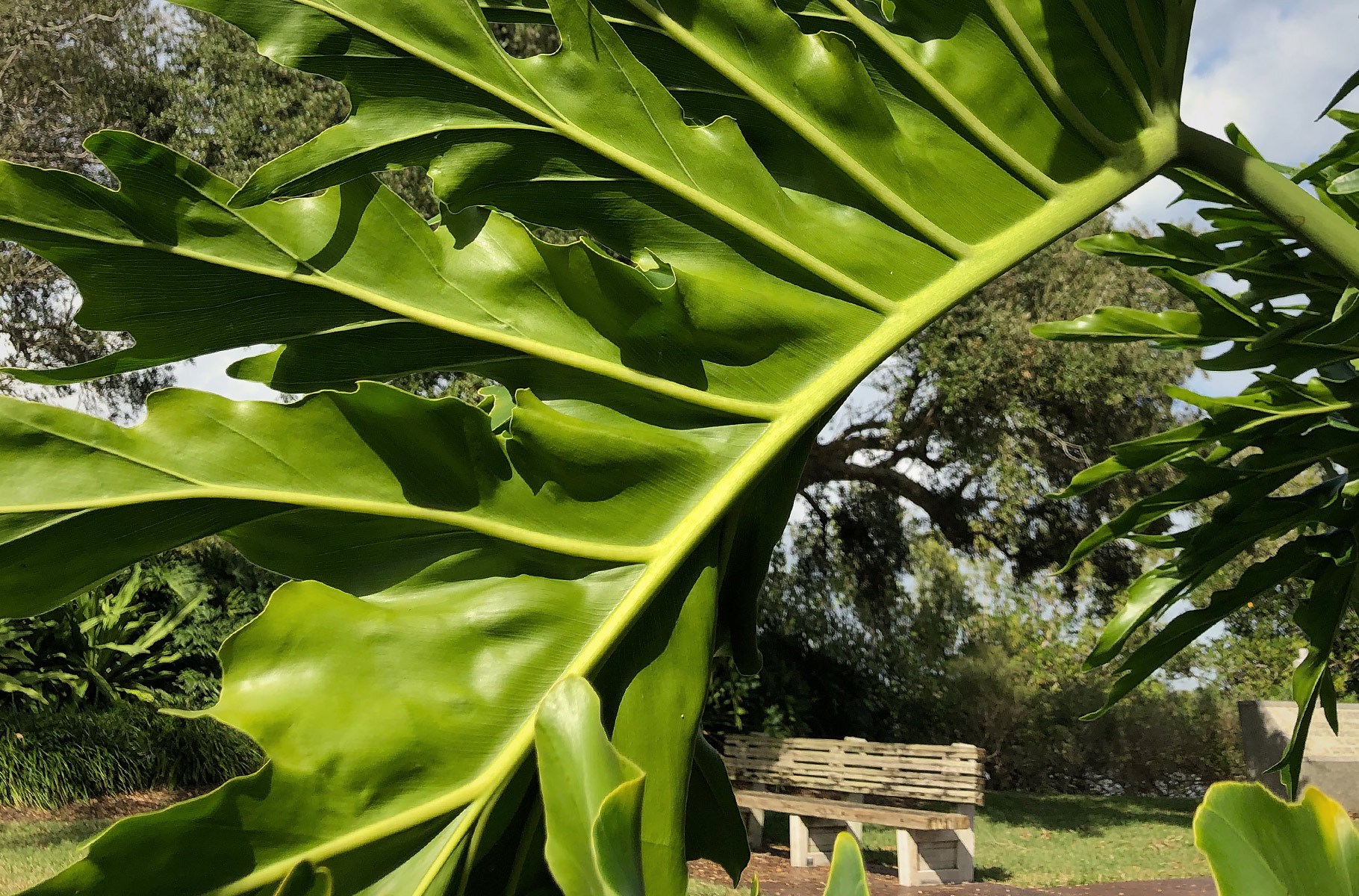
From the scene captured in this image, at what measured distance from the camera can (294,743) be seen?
57 cm

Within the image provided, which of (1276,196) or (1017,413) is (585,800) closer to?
(1276,196)

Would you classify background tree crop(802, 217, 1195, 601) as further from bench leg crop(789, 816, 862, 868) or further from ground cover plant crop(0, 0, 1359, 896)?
ground cover plant crop(0, 0, 1359, 896)

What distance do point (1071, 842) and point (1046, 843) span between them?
28 cm

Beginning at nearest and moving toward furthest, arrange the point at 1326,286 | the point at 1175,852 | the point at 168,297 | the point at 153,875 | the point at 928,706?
the point at 153,875
the point at 168,297
the point at 1326,286
the point at 1175,852
the point at 928,706

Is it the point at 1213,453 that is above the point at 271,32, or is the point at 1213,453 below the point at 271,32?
above

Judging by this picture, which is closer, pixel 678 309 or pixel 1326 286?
pixel 678 309

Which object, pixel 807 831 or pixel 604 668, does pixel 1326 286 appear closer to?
pixel 604 668

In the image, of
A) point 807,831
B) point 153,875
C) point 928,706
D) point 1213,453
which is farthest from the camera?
point 928,706

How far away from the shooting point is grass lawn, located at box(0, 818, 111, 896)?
5.09 meters

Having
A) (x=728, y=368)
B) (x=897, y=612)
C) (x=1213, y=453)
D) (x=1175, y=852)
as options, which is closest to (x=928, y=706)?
(x=897, y=612)

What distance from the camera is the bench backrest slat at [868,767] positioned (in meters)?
8.18

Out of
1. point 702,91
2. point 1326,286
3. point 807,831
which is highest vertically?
point 1326,286

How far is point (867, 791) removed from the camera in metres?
8.27

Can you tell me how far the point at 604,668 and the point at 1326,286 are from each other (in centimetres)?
161
